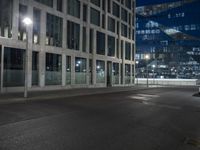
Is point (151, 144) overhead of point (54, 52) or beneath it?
beneath

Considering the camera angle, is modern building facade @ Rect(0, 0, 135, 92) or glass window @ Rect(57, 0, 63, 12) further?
glass window @ Rect(57, 0, 63, 12)

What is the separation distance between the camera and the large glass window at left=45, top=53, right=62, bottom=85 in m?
33.4

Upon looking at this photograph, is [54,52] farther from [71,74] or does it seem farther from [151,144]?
[151,144]

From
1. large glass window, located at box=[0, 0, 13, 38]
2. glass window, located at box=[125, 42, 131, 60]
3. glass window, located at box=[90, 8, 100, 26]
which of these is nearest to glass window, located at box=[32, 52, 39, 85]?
large glass window, located at box=[0, 0, 13, 38]

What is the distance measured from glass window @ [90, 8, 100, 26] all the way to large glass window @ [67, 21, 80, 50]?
5.32m

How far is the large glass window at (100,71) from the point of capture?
150 feet

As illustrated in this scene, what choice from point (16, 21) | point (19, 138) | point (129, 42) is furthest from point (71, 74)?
point (19, 138)

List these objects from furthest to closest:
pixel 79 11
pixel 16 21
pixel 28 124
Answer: pixel 79 11
pixel 16 21
pixel 28 124

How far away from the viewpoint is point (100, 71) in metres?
46.5

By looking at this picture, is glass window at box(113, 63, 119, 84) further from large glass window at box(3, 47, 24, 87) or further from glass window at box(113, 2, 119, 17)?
large glass window at box(3, 47, 24, 87)

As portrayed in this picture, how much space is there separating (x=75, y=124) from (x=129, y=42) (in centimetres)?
5051

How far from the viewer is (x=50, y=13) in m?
34.3

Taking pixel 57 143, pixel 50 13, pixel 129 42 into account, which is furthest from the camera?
pixel 129 42

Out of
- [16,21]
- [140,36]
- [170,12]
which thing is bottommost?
[16,21]
